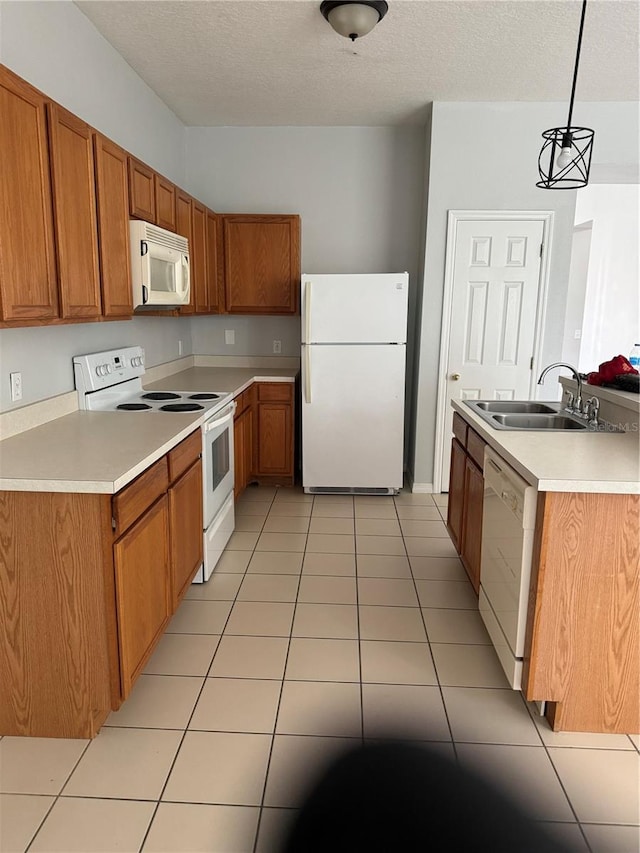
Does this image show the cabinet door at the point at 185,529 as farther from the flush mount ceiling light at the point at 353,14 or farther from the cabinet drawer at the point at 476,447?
the flush mount ceiling light at the point at 353,14

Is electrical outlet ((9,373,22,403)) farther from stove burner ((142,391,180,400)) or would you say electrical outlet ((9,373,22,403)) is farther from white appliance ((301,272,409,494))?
white appliance ((301,272,409,494))

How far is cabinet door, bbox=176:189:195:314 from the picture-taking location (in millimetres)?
3545

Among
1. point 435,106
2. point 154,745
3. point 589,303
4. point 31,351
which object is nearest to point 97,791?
point 154,745

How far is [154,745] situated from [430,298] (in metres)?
3.37

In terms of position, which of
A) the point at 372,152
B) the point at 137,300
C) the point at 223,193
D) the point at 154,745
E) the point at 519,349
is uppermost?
the point at 372,152

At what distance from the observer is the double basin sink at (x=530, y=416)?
108 inches

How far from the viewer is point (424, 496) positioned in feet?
14.6

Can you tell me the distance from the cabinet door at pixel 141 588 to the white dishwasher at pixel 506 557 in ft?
4.20

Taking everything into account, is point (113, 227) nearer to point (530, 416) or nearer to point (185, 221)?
point (185, 221)

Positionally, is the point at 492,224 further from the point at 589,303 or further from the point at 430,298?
the point at 589,303

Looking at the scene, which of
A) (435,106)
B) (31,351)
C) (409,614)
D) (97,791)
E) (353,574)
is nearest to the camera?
(97,791)

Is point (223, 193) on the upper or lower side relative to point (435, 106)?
lower

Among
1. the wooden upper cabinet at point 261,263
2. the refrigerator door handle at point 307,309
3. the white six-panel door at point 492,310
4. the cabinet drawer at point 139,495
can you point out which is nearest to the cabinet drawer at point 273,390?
the refrigerator door handle at point 307,309

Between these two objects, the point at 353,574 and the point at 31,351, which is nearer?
the point at 31,351
